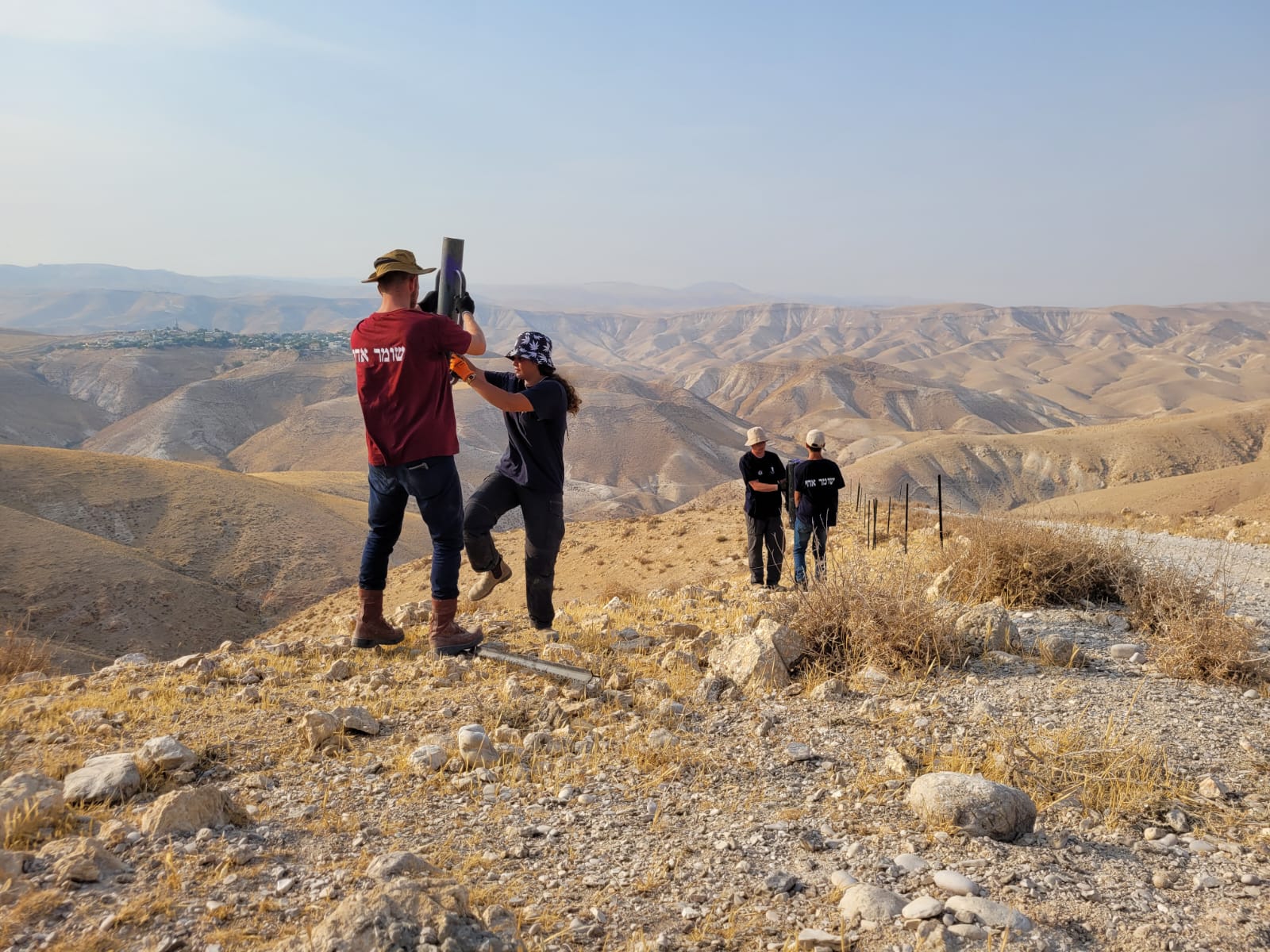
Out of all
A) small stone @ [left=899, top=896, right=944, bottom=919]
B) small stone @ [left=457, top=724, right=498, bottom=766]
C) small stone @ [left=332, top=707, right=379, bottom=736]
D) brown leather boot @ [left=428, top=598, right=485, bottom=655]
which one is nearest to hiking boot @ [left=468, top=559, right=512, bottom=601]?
brown leather boot @ [left=428, top=598, right=485, bottom=655]

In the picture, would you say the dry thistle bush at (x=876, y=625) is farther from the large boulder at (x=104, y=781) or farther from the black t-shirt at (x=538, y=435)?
the large boulder at (x=104, y=781)

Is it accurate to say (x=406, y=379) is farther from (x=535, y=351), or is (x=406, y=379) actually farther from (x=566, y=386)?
(x=566, y=386)

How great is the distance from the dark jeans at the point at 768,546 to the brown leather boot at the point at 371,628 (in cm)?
402

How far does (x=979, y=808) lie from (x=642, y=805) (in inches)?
49.8

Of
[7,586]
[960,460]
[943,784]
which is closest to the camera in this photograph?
[943,784]

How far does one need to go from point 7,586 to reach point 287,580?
9.12 metres

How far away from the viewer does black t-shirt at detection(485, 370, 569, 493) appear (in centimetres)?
516

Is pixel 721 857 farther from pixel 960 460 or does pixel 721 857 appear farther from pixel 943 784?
pixel 960 460

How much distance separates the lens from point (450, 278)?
5.23 m

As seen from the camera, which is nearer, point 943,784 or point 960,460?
point 943,784

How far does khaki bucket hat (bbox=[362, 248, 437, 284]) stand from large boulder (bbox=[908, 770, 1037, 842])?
12.3ft

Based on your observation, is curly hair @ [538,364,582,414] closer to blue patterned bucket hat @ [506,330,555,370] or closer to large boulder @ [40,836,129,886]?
blue patterned bucket hat @ [506,330,555,370]

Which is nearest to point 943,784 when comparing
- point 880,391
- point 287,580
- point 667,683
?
point 667,683

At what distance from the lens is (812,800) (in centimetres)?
321
